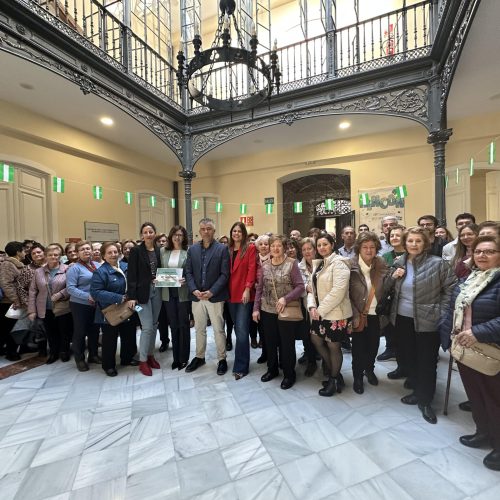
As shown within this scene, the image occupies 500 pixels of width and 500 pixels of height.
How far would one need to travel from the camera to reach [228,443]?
2.04m

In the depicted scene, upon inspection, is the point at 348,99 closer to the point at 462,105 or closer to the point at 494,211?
the point at 462,105

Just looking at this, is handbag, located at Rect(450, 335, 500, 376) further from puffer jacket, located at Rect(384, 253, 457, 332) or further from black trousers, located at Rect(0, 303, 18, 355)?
black trousers, located at Rect(0, 303, 18, 355)

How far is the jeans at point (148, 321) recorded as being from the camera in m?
3.19

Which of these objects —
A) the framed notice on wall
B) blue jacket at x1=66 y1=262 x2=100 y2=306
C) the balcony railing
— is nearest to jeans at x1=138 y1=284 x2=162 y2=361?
blue jacket at x1=66 y1=262 x2=100 y2=306

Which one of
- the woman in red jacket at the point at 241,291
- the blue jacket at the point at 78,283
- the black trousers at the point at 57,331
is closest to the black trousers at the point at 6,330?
the black trousers at the point at 57,331

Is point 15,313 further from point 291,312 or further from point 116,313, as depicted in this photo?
point 291,312

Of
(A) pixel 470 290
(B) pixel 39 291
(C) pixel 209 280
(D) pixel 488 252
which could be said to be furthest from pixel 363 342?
(B) pixel 39 291

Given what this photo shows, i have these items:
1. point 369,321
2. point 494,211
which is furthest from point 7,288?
point 494,211

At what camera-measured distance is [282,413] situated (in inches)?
94.1

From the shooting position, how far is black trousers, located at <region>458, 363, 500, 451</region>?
5.91 feet

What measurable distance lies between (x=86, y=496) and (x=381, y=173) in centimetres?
787

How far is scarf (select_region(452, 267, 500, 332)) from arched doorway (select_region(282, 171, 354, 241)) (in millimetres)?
7030

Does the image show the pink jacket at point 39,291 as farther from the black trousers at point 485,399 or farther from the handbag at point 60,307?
the black trousers at point 485,399

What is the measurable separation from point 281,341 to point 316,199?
7.18 meters
